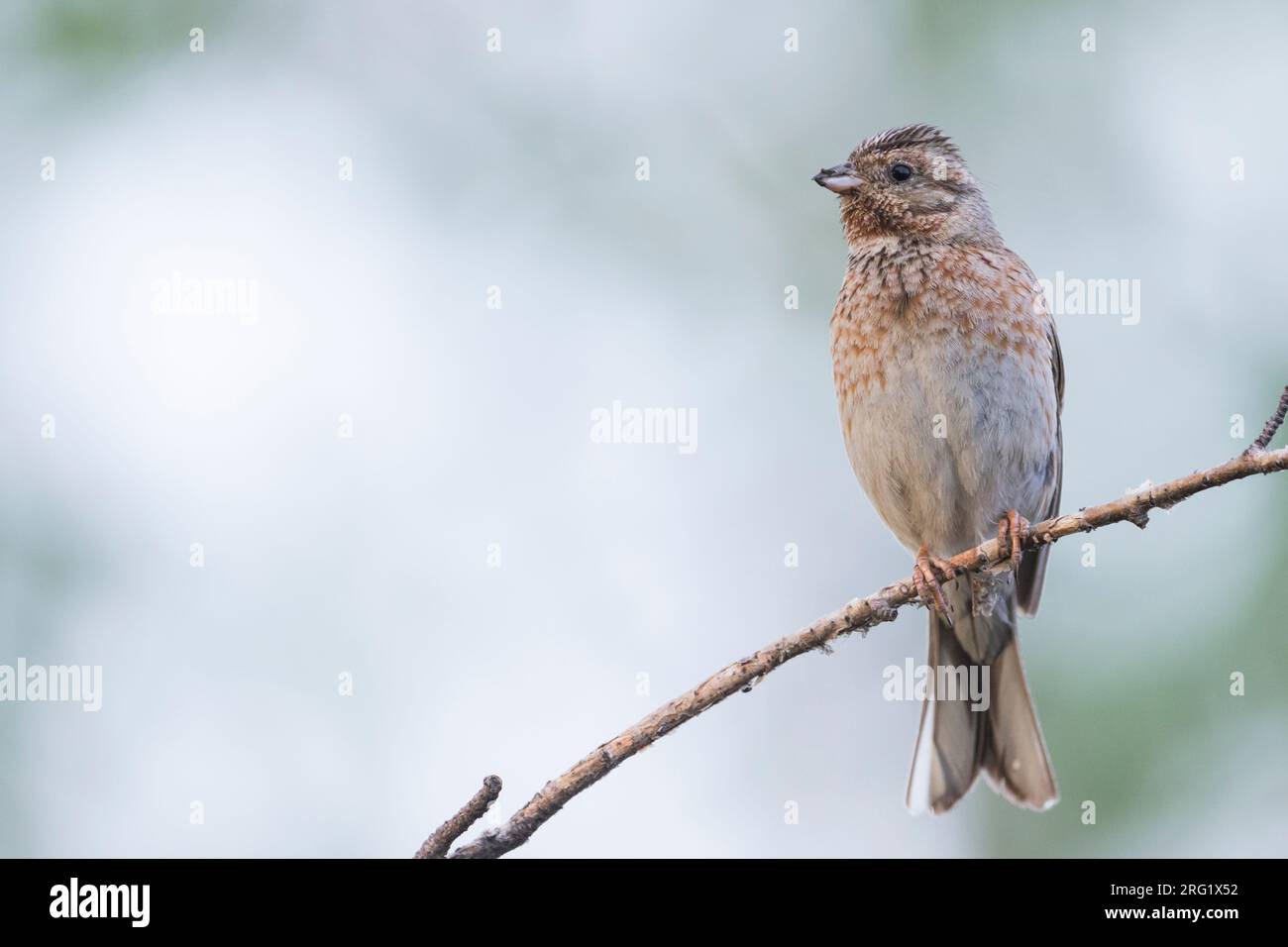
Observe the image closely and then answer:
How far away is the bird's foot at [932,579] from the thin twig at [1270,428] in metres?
1.81

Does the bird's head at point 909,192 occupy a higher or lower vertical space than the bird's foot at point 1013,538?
higher

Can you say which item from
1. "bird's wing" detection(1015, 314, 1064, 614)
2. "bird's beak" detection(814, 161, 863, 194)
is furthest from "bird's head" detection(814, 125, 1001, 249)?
"bird's wing" detection(1015, 314, 1064, 614)

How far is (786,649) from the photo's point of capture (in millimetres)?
4039

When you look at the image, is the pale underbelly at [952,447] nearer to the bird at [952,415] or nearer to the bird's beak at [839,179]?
the bird at [952,415]

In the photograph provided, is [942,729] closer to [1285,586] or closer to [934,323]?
[934,323]

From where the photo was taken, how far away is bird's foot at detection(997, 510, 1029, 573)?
17.1 feet

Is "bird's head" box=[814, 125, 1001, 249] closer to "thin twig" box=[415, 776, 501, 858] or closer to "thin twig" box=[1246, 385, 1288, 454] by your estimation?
"thin twig" box=[1246, 385, 1288, 454]

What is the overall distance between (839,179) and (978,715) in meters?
2.80

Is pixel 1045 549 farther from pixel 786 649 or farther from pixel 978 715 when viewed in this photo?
pixel 786 649

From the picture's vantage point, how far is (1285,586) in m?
8.16

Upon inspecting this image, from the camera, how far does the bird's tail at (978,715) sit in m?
6.66

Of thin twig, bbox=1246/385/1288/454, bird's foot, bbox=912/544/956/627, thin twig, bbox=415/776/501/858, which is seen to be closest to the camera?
thin twig, bbox=415/776/501/858

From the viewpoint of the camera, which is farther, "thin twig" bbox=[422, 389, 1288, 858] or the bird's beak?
the bird's beak

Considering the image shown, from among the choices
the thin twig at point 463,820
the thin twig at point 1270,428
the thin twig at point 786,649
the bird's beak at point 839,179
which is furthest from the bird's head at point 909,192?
the thin twig at point 463,820
